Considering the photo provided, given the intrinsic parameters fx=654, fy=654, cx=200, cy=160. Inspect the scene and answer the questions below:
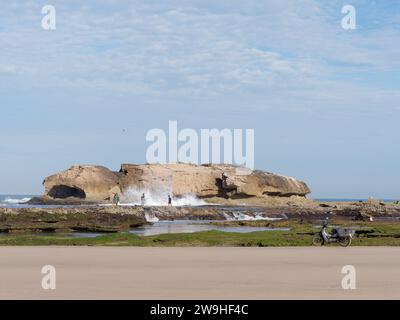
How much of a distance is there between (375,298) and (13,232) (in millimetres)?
25576

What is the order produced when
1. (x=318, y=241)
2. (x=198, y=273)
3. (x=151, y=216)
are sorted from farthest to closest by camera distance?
(x=151, y=216), (x=318, y=241), (x=198, y=273)

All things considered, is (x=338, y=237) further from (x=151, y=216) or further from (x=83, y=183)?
(x=83, y=183)

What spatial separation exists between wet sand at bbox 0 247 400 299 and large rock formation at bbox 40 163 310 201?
3789 inches

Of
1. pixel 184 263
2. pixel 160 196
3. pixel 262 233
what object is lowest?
pixel 184 263

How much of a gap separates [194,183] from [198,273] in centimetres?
10949

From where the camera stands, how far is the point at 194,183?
126m

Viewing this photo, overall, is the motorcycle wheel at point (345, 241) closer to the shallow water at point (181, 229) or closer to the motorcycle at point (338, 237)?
the motorcycle at point (338, 237)

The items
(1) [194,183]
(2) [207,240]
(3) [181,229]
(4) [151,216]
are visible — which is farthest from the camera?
(1) [194,183]

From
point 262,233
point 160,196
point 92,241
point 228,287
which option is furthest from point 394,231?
point 160,196

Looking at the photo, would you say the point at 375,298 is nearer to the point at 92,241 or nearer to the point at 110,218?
the point at 92,241

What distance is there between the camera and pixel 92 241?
2725 centimetres

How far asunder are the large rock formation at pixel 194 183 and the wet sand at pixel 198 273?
96.2 m

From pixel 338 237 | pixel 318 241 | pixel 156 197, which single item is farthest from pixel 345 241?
pixel 156 197
